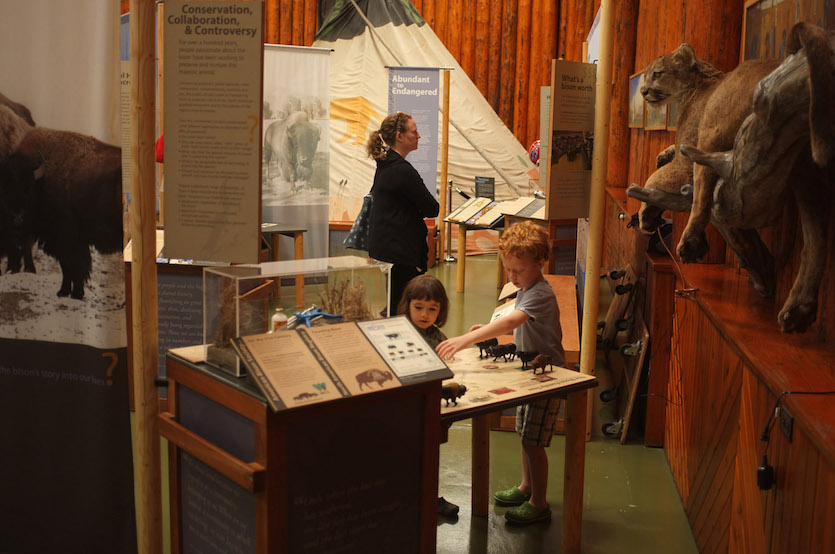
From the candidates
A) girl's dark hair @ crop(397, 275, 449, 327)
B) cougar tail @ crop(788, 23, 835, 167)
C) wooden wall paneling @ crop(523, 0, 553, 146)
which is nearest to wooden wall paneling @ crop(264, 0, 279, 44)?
wooden wall paneling @ crop(523, 0, 553, 146)

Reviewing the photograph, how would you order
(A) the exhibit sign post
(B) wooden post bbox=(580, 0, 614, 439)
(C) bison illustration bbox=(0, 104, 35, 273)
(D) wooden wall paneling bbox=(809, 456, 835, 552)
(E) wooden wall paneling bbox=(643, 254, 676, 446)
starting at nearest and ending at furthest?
(D) wooden wall paneling bbox=(809, 456, 835, 552), (C) bison illustration bbox=(0, 104, 35, 273), (B) wooden post bbox=(580, 0, 614, 439), (E) wooden wall paneling bbox=(643, 254, 676, 446), (A) the exhibit sign post

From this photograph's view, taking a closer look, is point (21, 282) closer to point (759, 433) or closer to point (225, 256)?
point (225, 256)

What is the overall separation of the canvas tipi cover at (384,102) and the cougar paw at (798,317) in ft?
29.9

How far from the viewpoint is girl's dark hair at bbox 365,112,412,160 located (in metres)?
4.97

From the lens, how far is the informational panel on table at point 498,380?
117 inches

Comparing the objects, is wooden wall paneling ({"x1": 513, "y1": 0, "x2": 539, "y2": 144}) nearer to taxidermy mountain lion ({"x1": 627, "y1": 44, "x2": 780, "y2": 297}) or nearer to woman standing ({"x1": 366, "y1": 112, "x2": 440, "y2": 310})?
woman standing ({"x1": 366, "y1": 112, "x2": 440, "y2": 310})

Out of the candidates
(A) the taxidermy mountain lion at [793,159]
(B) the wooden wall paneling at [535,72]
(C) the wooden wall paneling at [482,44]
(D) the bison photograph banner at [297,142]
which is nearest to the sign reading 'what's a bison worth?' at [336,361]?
(A) the taxidermy mountain lion at [793,159]

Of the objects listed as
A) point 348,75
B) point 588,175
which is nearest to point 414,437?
point 588,175

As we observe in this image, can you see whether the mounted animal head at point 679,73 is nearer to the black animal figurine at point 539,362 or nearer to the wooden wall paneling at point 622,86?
the black animal figurine at point 539,362

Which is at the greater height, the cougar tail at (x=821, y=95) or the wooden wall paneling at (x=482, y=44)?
the wooden wall paneling at (x=482, y=44)

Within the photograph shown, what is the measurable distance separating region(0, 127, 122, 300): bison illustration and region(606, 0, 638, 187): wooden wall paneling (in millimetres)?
6473

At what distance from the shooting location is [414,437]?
262 centimetres

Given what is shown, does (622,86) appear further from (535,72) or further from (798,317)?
(798,317)

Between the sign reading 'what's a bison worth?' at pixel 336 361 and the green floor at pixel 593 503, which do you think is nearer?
the sign reading 'what's a bison worth?' at pixel 336 361
